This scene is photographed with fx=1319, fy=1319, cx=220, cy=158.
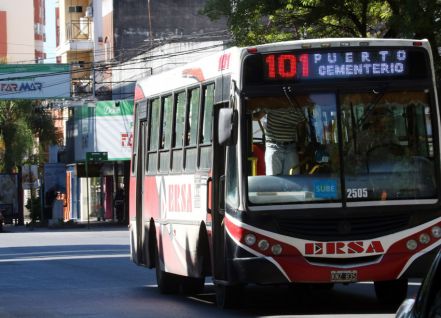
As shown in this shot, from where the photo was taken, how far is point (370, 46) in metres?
14.1

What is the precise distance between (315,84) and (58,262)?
1443cm

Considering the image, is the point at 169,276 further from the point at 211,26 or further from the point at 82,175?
the point at 211,26

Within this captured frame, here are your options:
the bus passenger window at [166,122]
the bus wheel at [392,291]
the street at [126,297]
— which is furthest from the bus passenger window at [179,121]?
the bus wheel at [392,291]

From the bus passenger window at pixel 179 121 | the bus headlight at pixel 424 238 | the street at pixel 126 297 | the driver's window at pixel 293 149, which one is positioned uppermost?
the bus passenger window at pixel 179 121

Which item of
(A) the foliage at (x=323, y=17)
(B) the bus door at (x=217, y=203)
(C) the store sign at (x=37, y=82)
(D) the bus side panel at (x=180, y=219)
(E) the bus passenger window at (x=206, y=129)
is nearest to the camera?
(B) the bus door at (x=217, y=203)

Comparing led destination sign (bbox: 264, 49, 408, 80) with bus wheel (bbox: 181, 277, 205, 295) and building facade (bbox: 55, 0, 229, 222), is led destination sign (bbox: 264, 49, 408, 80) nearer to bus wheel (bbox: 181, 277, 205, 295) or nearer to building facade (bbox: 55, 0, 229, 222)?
bus wheel (bbox: 181, 277, 205, 295)

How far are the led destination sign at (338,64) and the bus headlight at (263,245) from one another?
1804 mm

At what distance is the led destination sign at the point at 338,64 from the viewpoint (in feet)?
46.1

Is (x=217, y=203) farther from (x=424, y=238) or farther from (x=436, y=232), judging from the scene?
(x=436, y=232)

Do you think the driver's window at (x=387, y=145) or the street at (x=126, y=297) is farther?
the street at (x=126, y=297)

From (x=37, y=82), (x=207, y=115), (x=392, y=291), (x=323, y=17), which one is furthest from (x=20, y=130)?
(x=392, y=291)

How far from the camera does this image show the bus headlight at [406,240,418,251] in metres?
13.6

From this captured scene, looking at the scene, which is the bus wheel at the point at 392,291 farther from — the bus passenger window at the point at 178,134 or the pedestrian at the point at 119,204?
the pedestrian at the point at 119,204

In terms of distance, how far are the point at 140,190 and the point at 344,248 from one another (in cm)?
612
